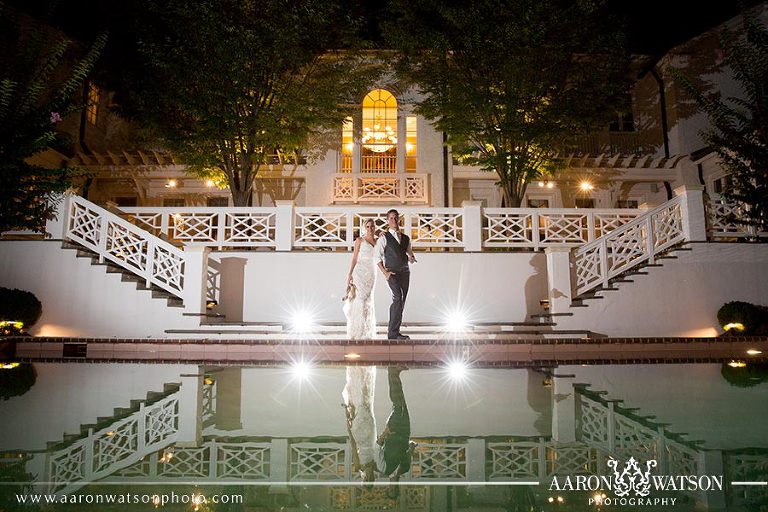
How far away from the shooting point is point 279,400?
13.9ft

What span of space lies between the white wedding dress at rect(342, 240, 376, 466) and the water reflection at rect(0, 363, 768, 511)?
0.08 feet

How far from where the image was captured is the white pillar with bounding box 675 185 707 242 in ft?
36.0

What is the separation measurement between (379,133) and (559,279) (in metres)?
11.1

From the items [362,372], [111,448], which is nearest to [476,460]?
[111,448]

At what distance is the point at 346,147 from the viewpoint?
64.0ft

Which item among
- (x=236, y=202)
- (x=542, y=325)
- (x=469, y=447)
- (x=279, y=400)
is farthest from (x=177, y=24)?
(x=469, y=447)

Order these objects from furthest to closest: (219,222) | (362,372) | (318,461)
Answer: (219,222), (362,372), (318,461)

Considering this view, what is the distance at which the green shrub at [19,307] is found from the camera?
9.72 meters

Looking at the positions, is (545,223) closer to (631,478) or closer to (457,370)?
(457,370)

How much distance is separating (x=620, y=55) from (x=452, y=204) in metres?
7.40

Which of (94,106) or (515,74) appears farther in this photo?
(94,106)

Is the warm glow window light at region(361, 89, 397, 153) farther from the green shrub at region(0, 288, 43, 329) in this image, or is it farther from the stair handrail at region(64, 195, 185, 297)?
the green shrub at region(0, 288, 43, 329)

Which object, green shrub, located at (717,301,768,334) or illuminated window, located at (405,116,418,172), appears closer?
green shrub, located at (717,301,768,334)

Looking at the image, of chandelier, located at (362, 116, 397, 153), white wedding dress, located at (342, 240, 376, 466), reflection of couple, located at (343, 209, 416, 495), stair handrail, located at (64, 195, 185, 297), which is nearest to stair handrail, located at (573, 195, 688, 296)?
reflection of couple, located at (343, 209, 416, 495)
